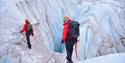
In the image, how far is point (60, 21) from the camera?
70.6 feet

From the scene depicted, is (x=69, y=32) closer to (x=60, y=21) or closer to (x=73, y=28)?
(x=73, y=28)

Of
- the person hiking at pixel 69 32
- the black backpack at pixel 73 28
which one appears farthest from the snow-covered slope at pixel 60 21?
the black backpack at pixel 73 28

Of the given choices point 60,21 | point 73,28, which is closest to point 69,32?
point 73,28

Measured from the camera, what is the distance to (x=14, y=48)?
1388 cm

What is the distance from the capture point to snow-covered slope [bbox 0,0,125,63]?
16.4 meters

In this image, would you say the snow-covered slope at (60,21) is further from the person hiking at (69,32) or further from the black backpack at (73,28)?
the black backpack at (73,28)

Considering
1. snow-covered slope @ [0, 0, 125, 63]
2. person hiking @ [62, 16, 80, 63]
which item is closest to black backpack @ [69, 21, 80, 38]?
person hiking @ [62, 16, 80, 63]

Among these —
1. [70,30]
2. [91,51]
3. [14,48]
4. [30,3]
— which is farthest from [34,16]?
[70,30]

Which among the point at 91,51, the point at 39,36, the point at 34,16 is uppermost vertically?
the point at 34,16

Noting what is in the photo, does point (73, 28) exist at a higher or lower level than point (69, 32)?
higher

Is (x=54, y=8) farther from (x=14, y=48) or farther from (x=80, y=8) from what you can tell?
(x=14, y=48)

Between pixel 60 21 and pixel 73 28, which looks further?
pixel 60 21

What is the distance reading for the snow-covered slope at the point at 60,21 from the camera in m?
16.4

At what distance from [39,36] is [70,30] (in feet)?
31.6
